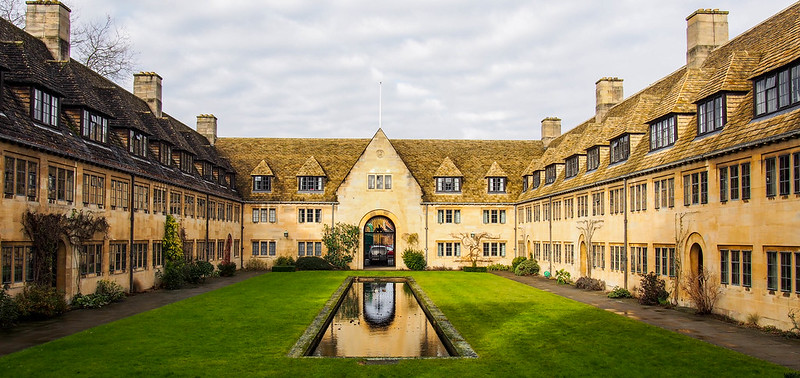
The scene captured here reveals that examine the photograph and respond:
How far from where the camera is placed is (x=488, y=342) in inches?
703

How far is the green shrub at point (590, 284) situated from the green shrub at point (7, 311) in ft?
89.7

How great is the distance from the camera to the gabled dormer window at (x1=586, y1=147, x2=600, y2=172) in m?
37.5

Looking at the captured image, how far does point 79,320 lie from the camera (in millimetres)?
22156

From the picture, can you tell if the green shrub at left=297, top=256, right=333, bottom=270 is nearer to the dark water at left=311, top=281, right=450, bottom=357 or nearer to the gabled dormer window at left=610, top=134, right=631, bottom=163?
the dark water at left=311, top=281, right=450, bottom=357

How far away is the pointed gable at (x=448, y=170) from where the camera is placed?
180 feet

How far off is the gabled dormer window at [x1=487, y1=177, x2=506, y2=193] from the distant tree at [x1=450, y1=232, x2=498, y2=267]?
3.89 metres

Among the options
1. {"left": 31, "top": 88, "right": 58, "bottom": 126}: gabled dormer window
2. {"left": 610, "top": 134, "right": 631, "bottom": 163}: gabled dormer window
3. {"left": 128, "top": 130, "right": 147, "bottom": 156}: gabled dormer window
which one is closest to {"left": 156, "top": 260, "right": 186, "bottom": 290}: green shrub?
{"left": 128, "top": 130, "right": 147, "bottom": 156}: gabled dormer window

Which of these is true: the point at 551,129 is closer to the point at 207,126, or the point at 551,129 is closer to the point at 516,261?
the point at 516,261

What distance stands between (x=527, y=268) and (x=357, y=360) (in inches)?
1331

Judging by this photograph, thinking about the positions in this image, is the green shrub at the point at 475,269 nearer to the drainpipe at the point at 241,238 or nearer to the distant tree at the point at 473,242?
the distant tree at the point at 473,242

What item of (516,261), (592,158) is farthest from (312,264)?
(592,158)

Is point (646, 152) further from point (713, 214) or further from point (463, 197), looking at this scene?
point (463, 197)

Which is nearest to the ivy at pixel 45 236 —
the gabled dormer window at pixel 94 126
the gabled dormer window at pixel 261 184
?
the gabled dormer window at pixel 94 126

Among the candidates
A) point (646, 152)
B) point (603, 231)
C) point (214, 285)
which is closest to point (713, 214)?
point (646, 152)
